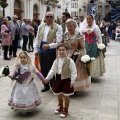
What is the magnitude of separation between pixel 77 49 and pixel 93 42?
1.45 m

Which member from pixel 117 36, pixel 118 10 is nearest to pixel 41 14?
pixel 118 10

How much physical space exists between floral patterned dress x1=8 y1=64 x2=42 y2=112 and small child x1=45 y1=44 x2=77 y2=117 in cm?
29

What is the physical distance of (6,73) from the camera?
3.97 metres

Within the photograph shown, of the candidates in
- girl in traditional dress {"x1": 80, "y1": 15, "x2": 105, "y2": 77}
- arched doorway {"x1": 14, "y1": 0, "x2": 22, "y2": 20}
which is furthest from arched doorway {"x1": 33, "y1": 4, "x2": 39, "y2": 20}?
girl in traditional dress {"x1": 80, "y1": 15, "x2": 105, "y2": 77}

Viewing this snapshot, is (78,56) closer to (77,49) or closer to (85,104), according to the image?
(77,49)

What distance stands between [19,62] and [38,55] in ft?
4.55

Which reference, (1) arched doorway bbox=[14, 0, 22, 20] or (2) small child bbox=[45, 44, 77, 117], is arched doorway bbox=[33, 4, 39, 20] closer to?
(1) arched doorway bbox=[14, 0, 22, 20]

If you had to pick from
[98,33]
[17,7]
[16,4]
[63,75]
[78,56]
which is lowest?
[63,75]

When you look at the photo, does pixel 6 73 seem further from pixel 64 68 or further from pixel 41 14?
pixel 41 14

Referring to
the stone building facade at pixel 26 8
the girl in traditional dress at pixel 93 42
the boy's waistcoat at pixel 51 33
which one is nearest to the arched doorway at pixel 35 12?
the stone building facade at pixel 26 8

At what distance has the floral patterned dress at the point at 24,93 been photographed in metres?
4.06

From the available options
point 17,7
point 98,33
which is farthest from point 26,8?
point 98,33

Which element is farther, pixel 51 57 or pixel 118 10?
pixel 118 10

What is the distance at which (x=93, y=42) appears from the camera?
6.36 m
